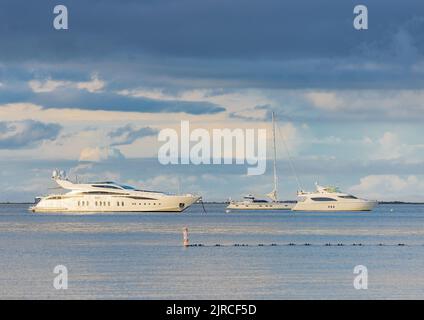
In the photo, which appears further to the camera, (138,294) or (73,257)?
(73,257)

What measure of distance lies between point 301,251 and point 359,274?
25.4 meters

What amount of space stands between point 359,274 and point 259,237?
5535 centimetres

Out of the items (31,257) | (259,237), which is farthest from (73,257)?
(259,237)

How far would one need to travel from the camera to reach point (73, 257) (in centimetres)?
9025

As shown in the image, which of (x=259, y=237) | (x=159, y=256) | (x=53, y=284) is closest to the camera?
(x=53, y=284)

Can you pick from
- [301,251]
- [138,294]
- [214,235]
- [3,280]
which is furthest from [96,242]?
[138,294]

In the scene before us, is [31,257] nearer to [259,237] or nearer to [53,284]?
[53,284]
